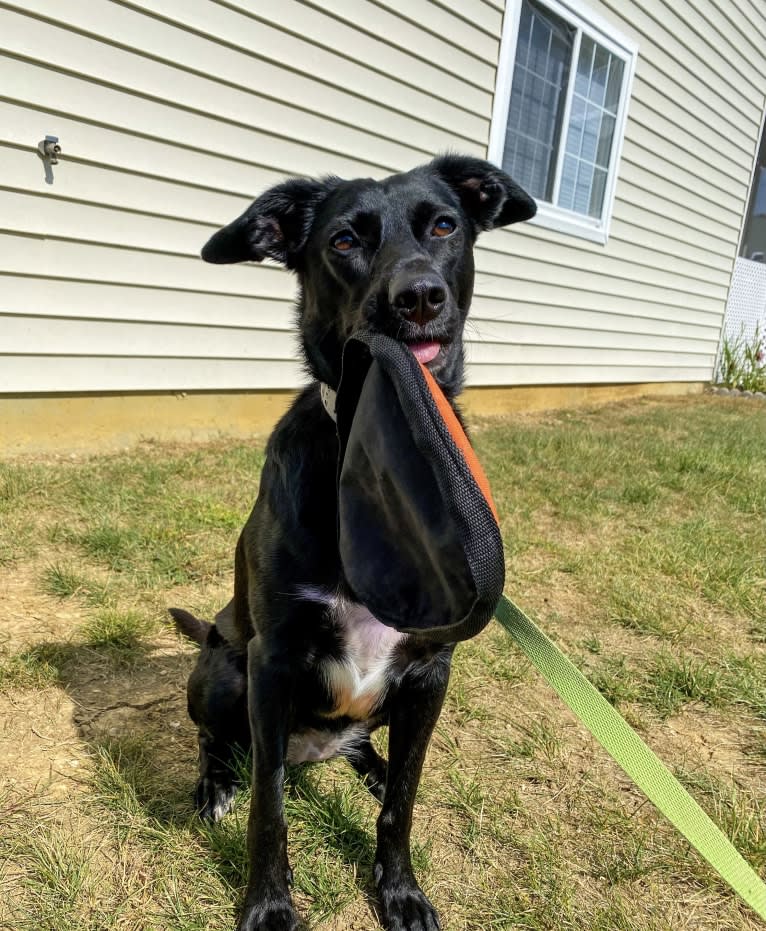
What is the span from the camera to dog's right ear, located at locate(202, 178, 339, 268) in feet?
5.84

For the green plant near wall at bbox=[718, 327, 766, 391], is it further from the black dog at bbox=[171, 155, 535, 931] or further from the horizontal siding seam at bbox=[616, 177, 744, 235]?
the black dog at bbox=[171, 155, 535, 931]

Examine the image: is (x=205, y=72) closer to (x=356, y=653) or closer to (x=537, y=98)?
(x=537, y=98)

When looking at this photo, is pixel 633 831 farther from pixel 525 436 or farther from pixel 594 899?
pixel 525 436

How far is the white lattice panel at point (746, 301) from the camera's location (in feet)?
37.8

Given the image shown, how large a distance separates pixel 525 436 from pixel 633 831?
444 cm

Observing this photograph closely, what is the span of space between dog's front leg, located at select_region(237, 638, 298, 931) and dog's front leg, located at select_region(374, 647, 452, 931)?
23 cm

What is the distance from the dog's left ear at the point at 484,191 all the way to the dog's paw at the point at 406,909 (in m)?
1.91

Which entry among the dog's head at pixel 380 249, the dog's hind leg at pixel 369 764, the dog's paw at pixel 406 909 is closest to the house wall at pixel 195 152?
the dog's head at pixel 380 249

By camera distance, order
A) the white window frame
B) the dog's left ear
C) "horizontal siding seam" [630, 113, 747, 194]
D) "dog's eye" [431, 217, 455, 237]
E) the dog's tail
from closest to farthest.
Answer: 1. "dog's eye" [431, 217, 455, 237]
2. the dog's left ear
3. the dog's tail
4. the white window frame
5. "horizontal siding seam" [630, 113, 747, 194]

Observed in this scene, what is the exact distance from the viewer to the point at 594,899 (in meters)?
1.53

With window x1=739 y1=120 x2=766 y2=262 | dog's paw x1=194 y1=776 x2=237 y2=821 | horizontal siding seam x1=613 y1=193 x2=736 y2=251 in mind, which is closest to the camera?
dog's paw x1=194 y1=776 x2=237 y2=821

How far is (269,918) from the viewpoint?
1.42m

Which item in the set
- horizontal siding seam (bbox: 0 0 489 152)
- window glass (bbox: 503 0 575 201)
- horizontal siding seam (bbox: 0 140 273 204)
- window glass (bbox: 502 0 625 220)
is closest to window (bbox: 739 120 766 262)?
window glass (bbox: 502 0 625 220)

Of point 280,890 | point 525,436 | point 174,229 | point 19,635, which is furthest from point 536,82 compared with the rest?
point 280,890
